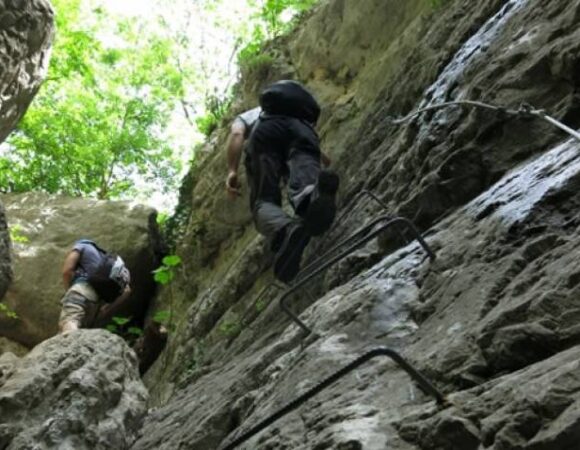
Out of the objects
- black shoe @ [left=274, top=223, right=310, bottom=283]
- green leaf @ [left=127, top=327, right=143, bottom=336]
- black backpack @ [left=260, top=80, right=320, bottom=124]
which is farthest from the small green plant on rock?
black shoe @ [left=274, top=223, right=310, bottom=283]

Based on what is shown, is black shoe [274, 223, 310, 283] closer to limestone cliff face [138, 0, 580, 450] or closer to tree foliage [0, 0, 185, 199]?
limestone cliff face [138, 0, 580, 450]

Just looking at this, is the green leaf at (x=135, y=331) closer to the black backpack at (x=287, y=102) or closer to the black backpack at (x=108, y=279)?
the black backpack at (x=108, y=279)

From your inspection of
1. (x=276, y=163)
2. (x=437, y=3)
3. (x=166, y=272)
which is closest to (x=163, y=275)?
(x=166, y=272)

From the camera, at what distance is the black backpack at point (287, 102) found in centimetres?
750

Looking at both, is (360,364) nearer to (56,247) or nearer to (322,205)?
(322,205)

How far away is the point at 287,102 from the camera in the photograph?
7488 mm

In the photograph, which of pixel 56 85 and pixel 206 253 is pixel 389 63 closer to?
pixel 206 253

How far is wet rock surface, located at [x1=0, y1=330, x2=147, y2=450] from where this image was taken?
5102mm

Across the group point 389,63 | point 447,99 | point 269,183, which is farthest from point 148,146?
point 447,99

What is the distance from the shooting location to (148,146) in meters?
20.7

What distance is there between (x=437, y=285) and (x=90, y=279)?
583cm

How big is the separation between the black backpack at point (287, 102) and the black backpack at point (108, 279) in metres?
2.78

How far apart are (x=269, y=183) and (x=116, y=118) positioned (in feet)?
50.4

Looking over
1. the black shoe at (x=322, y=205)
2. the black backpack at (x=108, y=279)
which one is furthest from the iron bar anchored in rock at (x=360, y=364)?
the black backpack at (x=108, y=279)
